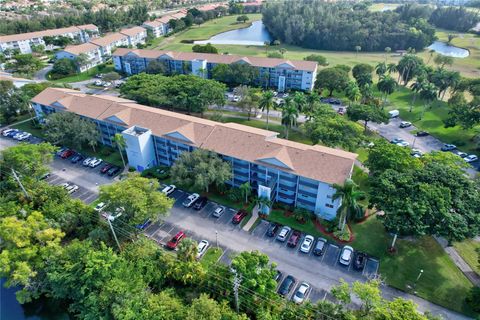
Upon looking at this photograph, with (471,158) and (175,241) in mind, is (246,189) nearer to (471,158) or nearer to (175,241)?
(175,241)

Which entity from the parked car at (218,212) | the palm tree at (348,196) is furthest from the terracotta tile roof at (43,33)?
the palm tree at (348,196)

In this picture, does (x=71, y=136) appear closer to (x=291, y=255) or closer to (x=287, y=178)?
(x=287, y=178)

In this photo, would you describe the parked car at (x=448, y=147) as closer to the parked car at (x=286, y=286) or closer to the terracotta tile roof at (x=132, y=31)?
the parked car at (x=286, y=286)

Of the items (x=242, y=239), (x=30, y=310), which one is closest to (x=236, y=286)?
(x=242, y=239)

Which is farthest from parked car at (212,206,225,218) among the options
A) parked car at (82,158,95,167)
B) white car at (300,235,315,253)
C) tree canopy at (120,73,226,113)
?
tree canopy at (120,73,226,113)

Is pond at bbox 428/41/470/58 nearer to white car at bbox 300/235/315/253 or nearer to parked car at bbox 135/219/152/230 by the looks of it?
white car at bbox 300/235/315/253
